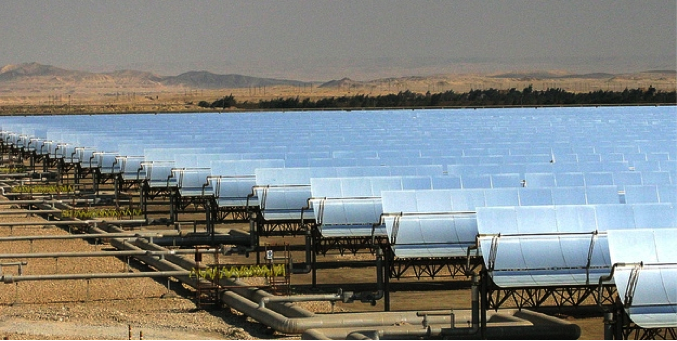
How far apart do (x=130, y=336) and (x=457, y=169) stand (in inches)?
429

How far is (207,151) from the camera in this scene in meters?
38.3

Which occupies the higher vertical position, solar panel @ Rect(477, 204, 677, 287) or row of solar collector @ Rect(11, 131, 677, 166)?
row of solar collector @ Rect(11, 131, 677, 166)

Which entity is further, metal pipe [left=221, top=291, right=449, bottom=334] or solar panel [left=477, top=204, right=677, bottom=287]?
metal pipe [left=221, top=291, right=449, bottom=334]

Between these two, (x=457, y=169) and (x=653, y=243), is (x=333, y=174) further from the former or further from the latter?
(x=653, y=243)

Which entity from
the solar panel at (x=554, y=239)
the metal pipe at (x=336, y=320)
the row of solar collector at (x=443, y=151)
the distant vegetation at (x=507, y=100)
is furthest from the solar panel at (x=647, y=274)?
the distant vegetation at (x=507, y=100)

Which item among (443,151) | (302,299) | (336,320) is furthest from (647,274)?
(443,151)

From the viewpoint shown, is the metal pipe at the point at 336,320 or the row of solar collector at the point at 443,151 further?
the row of solar collector at the point at 443,151

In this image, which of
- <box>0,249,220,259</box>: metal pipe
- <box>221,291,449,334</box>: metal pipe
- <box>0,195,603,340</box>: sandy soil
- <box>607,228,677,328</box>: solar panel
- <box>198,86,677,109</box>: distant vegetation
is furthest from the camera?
<box>198,86,677,109</box>: distant vegetation

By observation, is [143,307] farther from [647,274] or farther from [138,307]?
[647,274]

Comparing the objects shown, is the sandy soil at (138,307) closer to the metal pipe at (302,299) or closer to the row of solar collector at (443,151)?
the metal pipe at (302,299)

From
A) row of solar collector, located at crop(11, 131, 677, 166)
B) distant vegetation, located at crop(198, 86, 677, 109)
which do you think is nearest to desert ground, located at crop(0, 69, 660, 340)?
row of solar collector, located at crop(11, 131, 677, 166)

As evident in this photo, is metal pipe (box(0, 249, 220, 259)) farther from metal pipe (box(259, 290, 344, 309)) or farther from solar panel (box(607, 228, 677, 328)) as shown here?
solar panel (box(607, 228, 677, 328))

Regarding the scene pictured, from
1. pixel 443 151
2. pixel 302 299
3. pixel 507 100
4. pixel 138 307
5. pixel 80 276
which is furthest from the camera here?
pixel 507 100

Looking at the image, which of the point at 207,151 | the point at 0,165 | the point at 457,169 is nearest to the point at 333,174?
the point at 457,169
